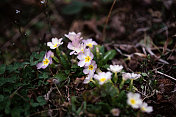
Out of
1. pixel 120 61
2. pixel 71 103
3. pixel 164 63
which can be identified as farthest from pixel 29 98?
pixel 164 63

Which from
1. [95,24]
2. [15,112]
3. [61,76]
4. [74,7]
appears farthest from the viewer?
[74,7]

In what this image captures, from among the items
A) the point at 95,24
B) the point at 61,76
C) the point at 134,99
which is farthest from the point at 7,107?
the point at 95,24

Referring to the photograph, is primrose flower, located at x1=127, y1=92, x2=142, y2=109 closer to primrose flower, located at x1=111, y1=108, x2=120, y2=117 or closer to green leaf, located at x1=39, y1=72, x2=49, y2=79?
primrose flower, located at x1=111, y1=108, x2=120, y2=117

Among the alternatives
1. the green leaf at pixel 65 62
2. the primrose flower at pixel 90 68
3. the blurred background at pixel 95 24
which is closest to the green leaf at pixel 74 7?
the blurred background at pixel 95 24

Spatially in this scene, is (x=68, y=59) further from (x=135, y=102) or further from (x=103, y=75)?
(x=135, y=102)

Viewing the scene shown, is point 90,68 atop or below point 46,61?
below

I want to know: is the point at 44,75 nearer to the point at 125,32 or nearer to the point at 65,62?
the point at 65,62

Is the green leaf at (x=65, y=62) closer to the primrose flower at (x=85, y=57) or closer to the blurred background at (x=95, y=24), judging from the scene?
the primrose flower at (x=85, y=57)
